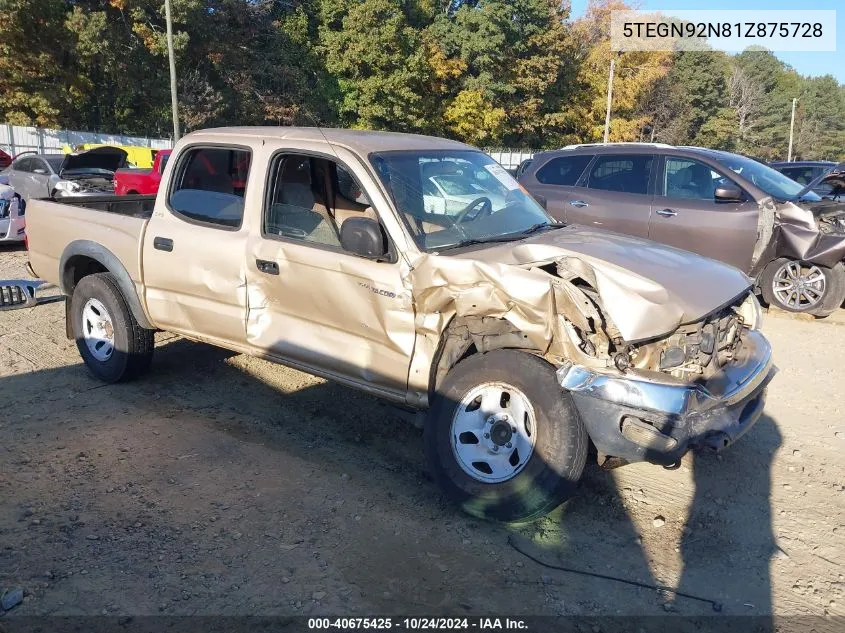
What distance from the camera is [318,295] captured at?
13.9 ft

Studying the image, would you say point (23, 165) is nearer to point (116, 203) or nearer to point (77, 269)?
point (116, 203)

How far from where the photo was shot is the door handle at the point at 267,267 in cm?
442

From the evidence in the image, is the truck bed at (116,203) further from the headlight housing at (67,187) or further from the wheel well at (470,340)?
the headlight housing at (67,187)

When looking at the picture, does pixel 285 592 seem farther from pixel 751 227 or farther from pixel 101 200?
pixel 751 227

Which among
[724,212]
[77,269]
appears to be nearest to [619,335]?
[77,269]

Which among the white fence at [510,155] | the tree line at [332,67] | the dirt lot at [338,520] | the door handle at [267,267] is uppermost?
the tree line at [332,67]

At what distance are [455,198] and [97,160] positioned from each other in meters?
14.1

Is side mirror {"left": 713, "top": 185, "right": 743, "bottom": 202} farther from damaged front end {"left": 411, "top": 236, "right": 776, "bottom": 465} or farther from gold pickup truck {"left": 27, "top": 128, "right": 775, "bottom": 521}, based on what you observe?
damaged front end {"left": 411, "top": 236, "right": 776, "bottom": 465}

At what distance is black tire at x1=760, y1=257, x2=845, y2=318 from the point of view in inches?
319

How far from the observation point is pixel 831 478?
4402 millimetres

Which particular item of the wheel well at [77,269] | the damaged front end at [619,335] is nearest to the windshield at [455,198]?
the damaged front end at [619,335]

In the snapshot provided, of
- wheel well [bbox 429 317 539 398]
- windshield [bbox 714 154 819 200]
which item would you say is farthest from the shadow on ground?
windshield [bbox 714 154 819 200]

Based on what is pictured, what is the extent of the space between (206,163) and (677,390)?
3.52 m

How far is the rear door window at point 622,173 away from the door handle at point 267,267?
5571 millimetres
